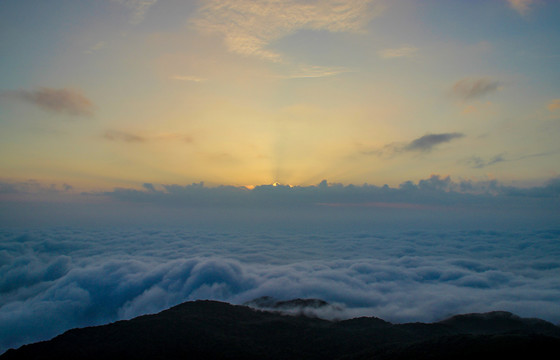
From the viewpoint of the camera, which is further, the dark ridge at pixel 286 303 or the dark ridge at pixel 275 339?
the dark ridge at pixel 286 303

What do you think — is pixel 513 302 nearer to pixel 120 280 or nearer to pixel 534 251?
pixel 120 280

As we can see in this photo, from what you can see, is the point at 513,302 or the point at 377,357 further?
the point at 513,302

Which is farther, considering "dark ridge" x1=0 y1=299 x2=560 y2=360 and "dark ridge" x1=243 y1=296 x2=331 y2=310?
"dark ridge" x1=243 y1=296 x2=331 y2=310

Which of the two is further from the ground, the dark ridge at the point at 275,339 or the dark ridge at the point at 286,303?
the dark ridge at the point at 275,339

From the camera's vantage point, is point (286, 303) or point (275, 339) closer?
point (275, 339)

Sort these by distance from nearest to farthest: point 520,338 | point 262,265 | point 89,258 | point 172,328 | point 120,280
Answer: point 520,338
point 172,328
point 120,280
point 262,265
point 89,258

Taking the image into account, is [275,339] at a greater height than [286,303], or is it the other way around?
[275,339]

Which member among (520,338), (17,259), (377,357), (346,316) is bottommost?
(17,259)

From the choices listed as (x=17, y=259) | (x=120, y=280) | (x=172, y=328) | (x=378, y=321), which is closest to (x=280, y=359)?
(x=172, y=328)
